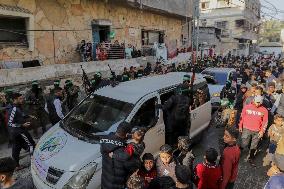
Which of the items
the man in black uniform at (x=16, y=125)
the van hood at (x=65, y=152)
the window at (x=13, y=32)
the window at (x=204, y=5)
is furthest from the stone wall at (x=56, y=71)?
the window at (x=204, y=5)

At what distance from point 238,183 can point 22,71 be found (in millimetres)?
7688

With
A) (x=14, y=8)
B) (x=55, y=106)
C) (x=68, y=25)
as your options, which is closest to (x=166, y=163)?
(x=55, y=106)

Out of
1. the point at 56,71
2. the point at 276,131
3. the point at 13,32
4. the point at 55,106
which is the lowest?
the point at 276,131

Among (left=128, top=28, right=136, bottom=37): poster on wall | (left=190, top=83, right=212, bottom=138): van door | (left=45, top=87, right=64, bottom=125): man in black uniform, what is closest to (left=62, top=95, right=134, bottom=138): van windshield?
(left=45, top=87, right=64, bottom=125): man in black uniform

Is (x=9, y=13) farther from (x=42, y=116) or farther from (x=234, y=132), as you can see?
(x=234, y=132)

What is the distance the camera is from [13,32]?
11.2 m

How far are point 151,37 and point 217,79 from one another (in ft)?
30.4

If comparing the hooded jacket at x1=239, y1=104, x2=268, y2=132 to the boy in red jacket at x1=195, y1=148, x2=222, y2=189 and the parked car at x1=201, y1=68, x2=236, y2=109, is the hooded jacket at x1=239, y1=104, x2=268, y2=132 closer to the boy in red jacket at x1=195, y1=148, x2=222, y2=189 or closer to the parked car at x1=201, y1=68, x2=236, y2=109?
the boy in red jacket at x1=195, y1=148, x2=222, y2=189

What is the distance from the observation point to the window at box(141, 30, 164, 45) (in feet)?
64.5

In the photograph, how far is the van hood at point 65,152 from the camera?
4.55m

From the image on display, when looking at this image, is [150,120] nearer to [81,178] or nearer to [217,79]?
[81,178]

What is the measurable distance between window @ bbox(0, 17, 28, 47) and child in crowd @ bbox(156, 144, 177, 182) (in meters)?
9.18

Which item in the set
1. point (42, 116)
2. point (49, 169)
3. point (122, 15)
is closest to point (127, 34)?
point (122, 15)

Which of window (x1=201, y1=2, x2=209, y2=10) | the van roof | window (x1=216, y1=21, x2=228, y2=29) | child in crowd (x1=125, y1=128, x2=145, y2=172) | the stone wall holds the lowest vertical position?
child in crowd (x1=125, y1=128, x2=145, y2=172)
